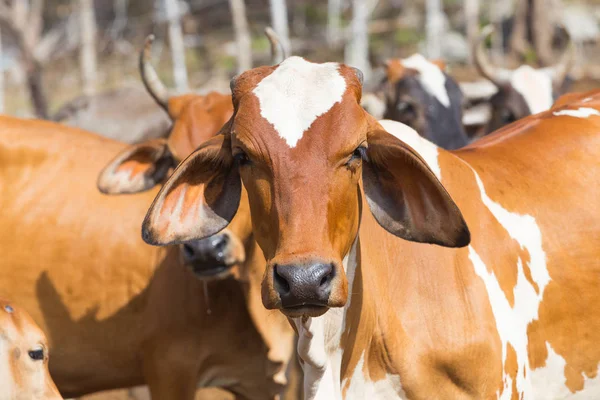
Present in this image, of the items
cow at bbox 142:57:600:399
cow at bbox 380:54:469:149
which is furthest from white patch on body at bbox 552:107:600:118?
cow at bbox 380:54:469:149

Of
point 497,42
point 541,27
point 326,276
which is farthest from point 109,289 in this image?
point 497,42

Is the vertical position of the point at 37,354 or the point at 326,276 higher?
the point at 326,276

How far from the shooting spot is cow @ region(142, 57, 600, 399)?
10.1ft

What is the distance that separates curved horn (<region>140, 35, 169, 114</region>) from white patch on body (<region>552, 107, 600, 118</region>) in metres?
2.17

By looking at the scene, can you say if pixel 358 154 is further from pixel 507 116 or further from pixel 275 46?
pixel 507 116

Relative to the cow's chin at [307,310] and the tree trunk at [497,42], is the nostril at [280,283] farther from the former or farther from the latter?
the tree trunk at [497,42]

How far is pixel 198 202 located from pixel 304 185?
1.87 feet

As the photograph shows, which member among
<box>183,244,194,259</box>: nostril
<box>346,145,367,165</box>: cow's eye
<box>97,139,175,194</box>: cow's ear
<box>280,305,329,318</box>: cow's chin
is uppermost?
<box>346,145,367,165</box>: cow's eye

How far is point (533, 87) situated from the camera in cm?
796

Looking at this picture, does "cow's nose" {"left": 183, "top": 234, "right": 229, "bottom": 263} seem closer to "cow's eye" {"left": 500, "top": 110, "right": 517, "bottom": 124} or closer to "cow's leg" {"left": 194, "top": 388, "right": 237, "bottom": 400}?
"cow's leg" {"left": 194, "top": 388, "right": 237, "bottom": 400}

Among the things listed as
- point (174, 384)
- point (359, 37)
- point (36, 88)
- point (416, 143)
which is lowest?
point (359, 37)

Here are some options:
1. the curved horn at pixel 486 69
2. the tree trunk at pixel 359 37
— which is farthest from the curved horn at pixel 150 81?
the tree trunk at pixel 359 37

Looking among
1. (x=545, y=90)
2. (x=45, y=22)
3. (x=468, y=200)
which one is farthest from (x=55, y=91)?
(x=468, y=200)

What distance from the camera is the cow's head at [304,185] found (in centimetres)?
294
